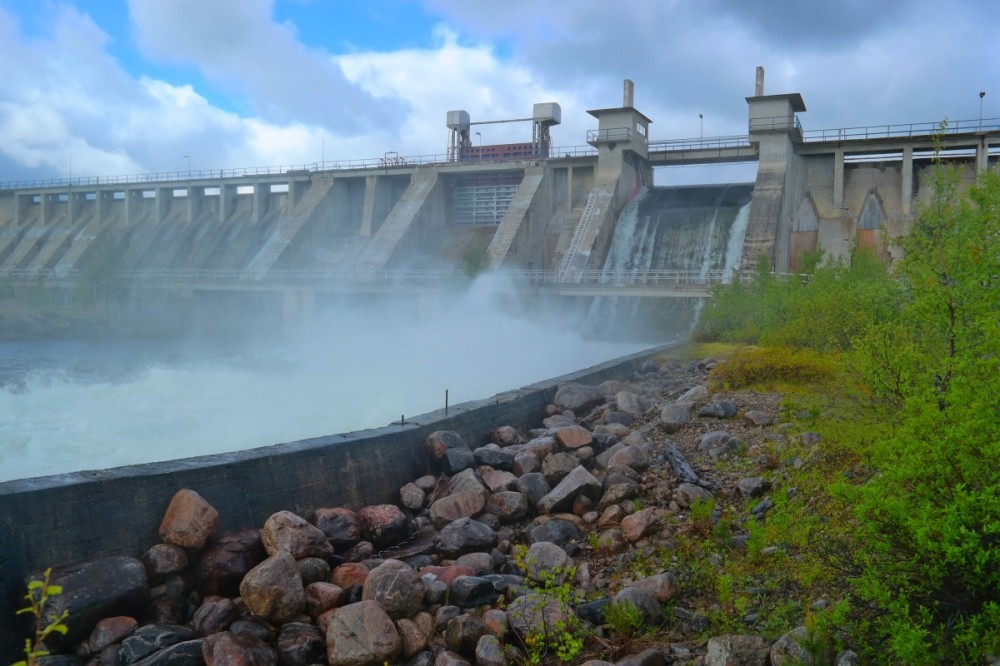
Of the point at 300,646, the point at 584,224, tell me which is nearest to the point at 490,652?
the point at 300,646

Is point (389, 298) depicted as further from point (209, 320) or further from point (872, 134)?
point (872, 134)

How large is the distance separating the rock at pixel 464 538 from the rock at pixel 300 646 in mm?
1795

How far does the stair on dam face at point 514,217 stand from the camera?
3225cm

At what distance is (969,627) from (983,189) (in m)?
4.08

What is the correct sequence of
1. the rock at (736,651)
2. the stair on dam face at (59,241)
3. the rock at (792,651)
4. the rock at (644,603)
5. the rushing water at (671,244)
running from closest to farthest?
the rock at (792,651) → the rock at (736,651) → the rock at (644,603) → the rushing water at (671,244) → the stair on dam face at (59,241)

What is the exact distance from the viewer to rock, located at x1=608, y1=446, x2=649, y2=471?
920 centimetres

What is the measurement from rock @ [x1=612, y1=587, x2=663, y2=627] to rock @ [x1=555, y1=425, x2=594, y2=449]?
4002 mm

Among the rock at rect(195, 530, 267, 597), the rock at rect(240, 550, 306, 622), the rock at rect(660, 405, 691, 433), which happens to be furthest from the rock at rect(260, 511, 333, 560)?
the rock at rect(660, 405, 691, 433)

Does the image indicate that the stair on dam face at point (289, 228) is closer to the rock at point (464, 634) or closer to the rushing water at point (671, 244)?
the rushing water at point (671, 244)

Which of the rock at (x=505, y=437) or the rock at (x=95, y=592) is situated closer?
the rock at (x=95, y=592)

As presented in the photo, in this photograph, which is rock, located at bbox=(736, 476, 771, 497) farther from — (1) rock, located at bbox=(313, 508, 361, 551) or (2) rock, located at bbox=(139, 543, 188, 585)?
(2) rock, located at bbox=(139, 543, 188, 585)

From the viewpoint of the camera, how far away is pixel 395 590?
6.23 metres

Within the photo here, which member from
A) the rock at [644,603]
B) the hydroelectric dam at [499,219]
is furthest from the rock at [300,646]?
the hydroelectric dam at [499,219]

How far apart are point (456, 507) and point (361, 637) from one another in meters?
2.81
